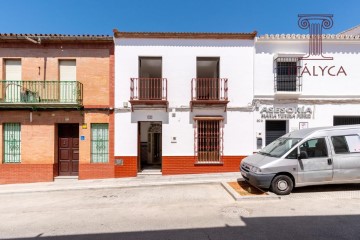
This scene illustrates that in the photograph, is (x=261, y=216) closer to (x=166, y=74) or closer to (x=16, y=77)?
(x=166, y=74)

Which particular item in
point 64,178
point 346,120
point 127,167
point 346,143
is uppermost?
point 346,120

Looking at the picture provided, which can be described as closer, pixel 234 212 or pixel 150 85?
pixel 234 212

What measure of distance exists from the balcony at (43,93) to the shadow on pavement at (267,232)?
680 cm

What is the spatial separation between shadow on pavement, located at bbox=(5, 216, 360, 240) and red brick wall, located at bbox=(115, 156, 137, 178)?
5509 mm

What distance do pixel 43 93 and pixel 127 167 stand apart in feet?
17.7

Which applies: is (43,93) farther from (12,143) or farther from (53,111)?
(12,143)

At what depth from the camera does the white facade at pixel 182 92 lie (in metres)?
10.2

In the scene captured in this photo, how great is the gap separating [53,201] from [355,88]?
553 inches

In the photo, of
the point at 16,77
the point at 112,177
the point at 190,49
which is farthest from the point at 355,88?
the point at 16,77

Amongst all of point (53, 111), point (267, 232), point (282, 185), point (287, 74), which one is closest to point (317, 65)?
point (287, 74)

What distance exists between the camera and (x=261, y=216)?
5172 mm

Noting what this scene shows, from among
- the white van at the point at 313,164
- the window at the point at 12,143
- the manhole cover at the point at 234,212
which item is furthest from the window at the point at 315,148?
the window at the point at 12,143

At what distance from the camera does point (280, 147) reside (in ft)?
23.8

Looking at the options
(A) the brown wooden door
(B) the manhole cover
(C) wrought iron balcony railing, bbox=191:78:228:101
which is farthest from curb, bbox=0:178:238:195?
(C) wrought iron balcony railing, bbox=191:78:228:101
